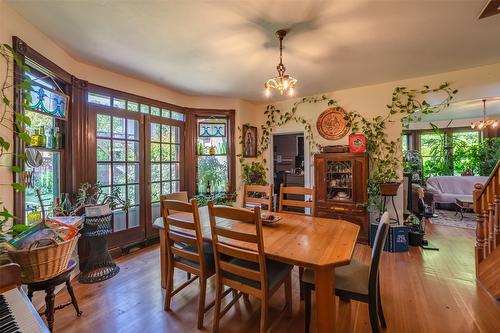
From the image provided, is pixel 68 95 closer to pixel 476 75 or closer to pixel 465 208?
pixel 476 75

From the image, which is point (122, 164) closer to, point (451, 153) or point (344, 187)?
point (344, 187)

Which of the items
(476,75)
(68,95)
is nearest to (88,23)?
(68,95)

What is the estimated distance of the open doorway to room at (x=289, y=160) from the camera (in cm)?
599

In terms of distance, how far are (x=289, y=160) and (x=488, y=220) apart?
4.20 metres

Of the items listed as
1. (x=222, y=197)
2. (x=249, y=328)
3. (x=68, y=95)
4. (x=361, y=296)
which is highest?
(x=68, y=95)

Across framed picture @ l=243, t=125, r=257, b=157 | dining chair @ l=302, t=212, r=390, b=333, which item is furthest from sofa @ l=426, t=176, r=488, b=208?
dining chair @ l=302, t=212, r=390, b=333

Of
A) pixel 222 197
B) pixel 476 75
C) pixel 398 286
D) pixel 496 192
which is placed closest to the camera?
pixel 496 192

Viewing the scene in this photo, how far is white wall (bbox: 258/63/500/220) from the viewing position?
318cm

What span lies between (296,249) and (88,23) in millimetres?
2590

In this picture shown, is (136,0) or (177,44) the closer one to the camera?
(136,0)

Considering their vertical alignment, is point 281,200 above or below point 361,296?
above

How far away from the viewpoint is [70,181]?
2.79 meters

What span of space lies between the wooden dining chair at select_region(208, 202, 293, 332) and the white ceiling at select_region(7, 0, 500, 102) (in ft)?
5.39

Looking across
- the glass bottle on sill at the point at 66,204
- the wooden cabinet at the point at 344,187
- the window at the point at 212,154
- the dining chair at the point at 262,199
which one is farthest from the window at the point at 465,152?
the glass bottle on sill at the point at 66,204
